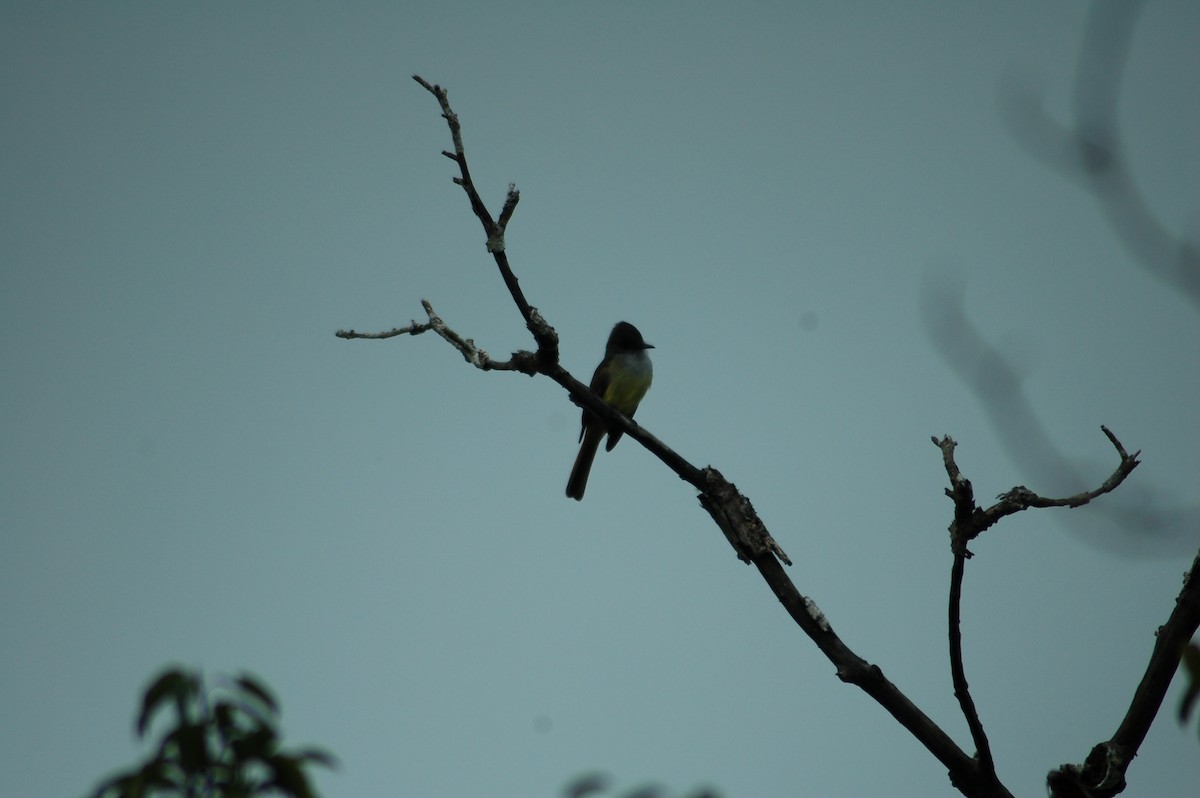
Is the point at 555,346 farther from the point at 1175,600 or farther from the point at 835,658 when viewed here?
the point at 1175,600

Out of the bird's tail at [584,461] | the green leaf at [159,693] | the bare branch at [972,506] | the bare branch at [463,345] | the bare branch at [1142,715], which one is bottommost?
the bare branch at [1142,715]

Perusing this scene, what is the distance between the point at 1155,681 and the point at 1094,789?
0.46 m

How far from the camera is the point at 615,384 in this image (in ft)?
35.0

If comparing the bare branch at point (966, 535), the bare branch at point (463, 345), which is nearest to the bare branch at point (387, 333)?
the bare branch at point (463, 345)

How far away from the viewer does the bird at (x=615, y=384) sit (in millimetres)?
9930

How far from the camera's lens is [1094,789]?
384 centimetres

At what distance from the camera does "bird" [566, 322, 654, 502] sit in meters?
9.93

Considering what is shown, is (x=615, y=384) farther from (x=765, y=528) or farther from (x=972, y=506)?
(x=972, y=506)

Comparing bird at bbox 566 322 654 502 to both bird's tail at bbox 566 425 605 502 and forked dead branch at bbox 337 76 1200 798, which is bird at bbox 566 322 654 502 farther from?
forked dead branch at bbox 337 76 1200 798

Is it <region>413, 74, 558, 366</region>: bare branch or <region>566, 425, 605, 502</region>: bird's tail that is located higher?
<region>566, 425, 605, 502</region>: bird's tail

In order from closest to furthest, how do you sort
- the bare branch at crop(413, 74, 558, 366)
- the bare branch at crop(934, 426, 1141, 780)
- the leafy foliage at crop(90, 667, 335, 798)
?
the leafy foliage at crop(90, 667, 335, 798) → the bare branch at crop(934, 426, 1141, 780) → the bare branch at crop(413, 74, 558, 366)

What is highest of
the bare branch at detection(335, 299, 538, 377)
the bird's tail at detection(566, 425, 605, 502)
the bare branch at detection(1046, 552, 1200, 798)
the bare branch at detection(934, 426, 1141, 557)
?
the bird's tail at detection(566, 425, 605, 502)

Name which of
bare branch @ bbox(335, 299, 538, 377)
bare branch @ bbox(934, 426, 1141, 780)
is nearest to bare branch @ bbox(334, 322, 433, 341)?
bare branch @ bbox(335, 299, 538, 377)

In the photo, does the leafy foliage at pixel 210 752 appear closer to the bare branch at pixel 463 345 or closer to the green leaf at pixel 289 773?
the green leaf at pixel 289 773
